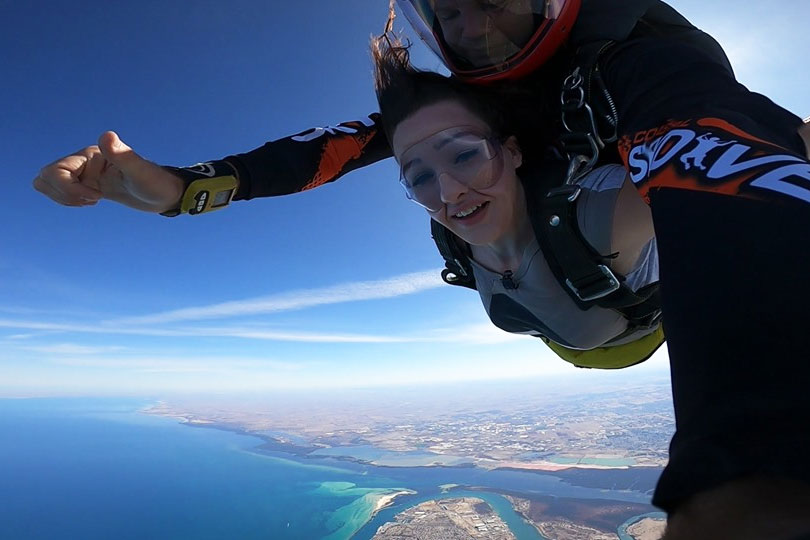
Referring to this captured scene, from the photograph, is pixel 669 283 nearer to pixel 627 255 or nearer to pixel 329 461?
pixel 627 255

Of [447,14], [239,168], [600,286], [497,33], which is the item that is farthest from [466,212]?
[239,168]

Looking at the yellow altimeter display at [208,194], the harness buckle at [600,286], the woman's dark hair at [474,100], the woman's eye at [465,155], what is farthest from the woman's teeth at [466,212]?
the yellow altimeter display at [208,194]

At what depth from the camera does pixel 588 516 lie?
77.3 feet

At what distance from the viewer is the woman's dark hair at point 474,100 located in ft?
5.28

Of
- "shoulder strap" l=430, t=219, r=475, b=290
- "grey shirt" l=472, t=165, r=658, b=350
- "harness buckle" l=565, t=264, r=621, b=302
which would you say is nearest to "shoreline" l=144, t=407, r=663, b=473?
"grey shirt" l=472, t=165, r=658, b=350

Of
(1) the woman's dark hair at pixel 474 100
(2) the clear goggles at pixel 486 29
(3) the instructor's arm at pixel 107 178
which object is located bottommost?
(3) the instructor's arm at pixel 107 178

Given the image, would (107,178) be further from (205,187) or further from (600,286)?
(600,286)

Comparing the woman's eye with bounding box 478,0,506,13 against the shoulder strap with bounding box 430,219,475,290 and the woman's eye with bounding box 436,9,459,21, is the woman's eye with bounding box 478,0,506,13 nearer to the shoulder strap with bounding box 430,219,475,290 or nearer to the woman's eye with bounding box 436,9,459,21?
the woman's eye with bounding box 436,9,459,21

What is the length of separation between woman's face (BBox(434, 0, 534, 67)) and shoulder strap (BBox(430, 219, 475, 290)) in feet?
2.44

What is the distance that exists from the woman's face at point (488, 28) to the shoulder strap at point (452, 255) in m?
0.74

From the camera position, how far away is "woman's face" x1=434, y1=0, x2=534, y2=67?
1446 millimetres

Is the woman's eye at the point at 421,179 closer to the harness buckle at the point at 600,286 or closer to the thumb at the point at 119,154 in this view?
the harness buckle at the point at 600,286

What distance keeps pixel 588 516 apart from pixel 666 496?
2946 centimetres

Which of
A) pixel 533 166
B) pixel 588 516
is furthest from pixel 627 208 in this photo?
pixel 588 516
